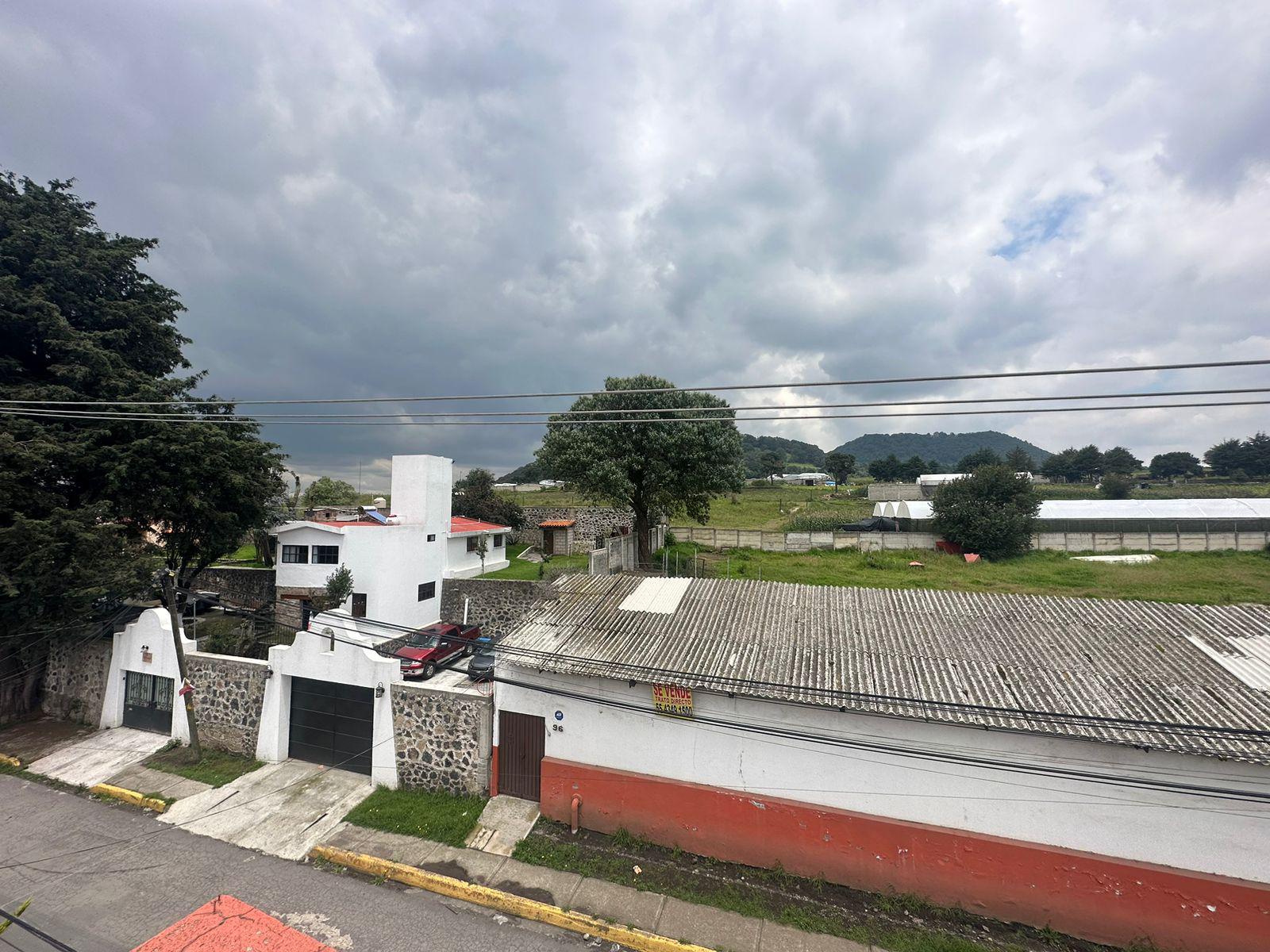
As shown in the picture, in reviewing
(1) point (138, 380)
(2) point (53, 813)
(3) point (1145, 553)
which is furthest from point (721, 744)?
(3) point (1145, 553)

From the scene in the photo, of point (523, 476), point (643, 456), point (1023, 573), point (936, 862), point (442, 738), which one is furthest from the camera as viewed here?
point (523, 476)

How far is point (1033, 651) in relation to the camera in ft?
26.8

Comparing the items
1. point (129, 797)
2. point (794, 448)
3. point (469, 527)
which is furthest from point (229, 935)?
point (794, 448)

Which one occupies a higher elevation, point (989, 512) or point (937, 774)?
point (989, 512)

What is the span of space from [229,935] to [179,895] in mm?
5276

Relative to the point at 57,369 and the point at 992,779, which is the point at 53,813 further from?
the point at 992,779

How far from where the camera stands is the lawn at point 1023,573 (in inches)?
722

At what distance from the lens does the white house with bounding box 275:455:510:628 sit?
1894 cm

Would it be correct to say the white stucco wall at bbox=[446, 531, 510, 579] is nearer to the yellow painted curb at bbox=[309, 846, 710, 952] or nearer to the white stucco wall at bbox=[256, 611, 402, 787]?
the white stucco wall at bbox=[256, 611, 402, 787]

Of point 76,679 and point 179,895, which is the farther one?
point 76,679

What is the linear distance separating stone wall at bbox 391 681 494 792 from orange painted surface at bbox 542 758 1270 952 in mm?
1576

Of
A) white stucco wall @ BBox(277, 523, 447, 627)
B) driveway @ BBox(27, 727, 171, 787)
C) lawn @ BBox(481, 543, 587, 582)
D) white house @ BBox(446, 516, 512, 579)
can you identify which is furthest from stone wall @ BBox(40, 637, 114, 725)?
lawn @ BBox(481, 543, 587, 582)

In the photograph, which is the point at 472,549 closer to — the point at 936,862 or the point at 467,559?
the point at 467,559

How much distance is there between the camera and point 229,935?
4.24m
